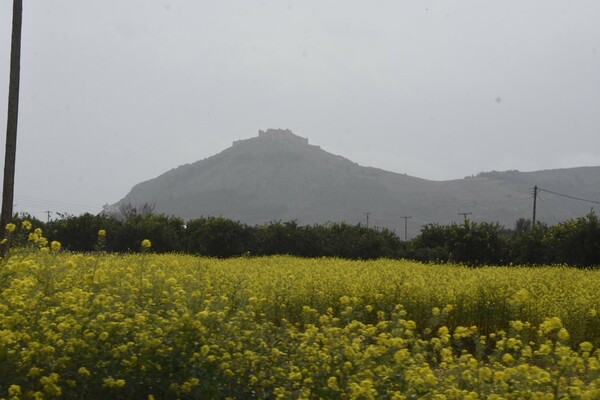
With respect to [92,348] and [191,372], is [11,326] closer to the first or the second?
[92,348]

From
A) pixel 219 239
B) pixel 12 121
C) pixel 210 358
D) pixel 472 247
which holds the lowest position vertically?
pixel 210 358

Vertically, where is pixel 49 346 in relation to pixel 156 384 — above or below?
above

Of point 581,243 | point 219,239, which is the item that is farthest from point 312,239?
point 581,243

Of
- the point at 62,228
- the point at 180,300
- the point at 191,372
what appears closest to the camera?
the point at 191,372

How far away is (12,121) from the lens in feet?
40.0

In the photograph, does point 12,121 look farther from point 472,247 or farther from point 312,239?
point 472,247

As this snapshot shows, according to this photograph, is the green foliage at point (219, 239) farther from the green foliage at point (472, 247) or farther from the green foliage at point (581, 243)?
the green foliage at point (581, 243)

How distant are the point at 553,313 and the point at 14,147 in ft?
32.9

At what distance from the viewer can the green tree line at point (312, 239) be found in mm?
23609

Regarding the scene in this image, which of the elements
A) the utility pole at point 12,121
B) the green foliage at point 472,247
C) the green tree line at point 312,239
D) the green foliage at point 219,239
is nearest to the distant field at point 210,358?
the utility pole at point 12,121

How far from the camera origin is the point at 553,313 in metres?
8.64

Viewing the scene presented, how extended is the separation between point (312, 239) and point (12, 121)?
604 inches

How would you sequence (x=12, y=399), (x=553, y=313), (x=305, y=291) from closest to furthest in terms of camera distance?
(x=12, y=399), (x=553, y=313), (x=305, y=291)

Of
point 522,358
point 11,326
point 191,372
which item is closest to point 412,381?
point 522,358
